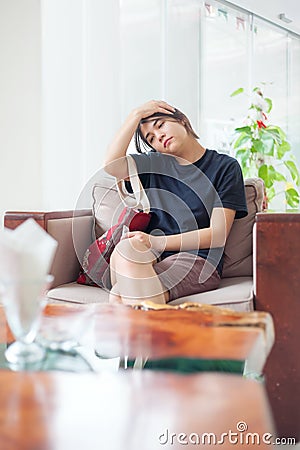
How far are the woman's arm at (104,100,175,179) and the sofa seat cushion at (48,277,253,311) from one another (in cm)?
46

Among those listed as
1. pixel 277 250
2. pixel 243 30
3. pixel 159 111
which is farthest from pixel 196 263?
pixel 243 30

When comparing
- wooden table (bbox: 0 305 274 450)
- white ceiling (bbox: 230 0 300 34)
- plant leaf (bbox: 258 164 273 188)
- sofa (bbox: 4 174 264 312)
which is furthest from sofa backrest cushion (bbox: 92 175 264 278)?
white ceiling (bbox: 230 0 300 34)

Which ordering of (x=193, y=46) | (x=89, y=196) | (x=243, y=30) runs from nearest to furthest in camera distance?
(x=89, y=196)
(x=193, y=46)
(x=243, y=30)

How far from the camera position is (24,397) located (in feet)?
2.79

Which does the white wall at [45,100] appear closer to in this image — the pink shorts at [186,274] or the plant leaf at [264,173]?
the pink shorts at [186,274]

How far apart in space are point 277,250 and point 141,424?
40.7 inches

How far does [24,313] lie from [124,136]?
1.24m

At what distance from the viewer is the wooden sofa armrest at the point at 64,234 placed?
6.69ft

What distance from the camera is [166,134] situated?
7.04 feet

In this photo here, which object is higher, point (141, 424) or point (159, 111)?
point (159, 111)

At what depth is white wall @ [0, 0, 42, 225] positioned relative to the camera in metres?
3.10

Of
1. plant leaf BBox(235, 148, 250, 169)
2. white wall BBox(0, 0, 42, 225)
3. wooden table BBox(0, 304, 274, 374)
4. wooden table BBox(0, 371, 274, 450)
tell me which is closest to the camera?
wooden table BBox(0, 371, 274, 450)

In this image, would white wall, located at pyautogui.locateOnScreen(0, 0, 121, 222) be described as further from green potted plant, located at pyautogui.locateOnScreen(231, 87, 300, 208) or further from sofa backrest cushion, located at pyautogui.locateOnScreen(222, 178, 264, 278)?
green potted plant, located at pyautogui.locateOnScreen(231, 87, 300, 208)

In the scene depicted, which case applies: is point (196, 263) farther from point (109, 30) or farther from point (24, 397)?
point (109, 30)
